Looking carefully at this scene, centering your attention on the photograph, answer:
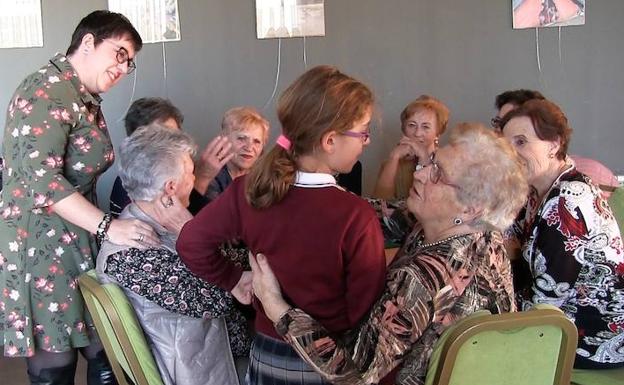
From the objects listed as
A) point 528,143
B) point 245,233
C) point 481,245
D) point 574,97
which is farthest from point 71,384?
point 574,97

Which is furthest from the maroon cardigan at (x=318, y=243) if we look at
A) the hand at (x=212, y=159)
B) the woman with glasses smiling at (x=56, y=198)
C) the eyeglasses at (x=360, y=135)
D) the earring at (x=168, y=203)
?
the hand at (x=212, y=159)

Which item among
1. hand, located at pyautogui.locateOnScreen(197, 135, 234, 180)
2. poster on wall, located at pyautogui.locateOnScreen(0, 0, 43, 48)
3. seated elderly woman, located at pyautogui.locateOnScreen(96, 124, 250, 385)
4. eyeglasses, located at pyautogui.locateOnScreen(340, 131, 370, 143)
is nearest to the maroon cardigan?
eyeglasses, located at pyautogui.locateOnScreen(340, 131, 370, 143)

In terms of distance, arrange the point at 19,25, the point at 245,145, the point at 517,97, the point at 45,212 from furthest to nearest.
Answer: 1. the point at 19,25
2. the point at 517,97
3. the point at 245,145
4. the point at 45,212

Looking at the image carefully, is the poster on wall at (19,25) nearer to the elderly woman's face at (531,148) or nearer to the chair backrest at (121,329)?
the chair backrest at (121,329)

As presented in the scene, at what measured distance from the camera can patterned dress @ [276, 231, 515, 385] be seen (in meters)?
1.30

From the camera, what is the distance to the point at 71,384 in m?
2.07

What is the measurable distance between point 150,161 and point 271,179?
0.65 metres

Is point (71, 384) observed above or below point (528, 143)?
below

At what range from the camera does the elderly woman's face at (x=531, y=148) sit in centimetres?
197

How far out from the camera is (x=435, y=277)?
132cm

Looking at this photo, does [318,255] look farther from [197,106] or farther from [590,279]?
[197,106]

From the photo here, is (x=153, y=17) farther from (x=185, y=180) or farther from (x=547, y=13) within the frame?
(x=547, y=13)

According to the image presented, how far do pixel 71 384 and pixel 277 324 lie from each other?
41.3 inches

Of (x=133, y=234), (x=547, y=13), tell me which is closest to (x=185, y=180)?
(x=133, y=234)
